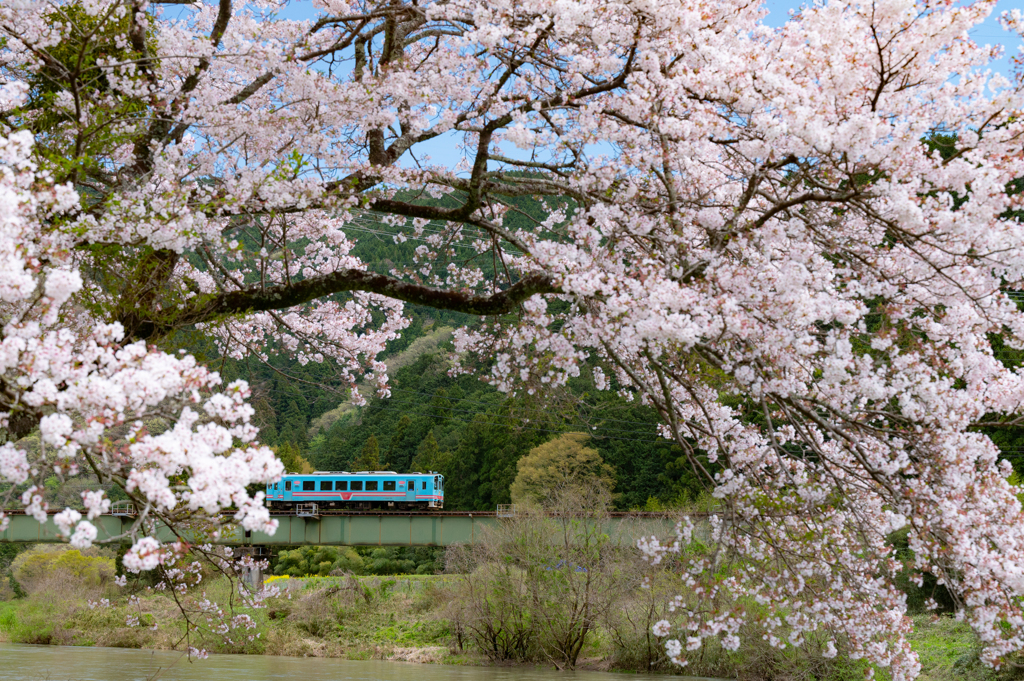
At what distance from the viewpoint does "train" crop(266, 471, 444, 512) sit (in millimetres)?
31578

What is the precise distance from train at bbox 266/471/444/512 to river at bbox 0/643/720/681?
34.2 ft

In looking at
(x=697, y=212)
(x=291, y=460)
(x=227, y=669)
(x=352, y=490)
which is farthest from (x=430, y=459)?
(x=697, y=212)

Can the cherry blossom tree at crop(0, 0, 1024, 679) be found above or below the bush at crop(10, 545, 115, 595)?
above

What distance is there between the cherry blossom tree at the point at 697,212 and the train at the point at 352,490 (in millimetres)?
26395

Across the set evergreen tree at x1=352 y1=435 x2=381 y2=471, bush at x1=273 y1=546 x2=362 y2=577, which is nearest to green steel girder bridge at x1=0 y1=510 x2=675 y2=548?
bush at x1=273 y1=546 x2=362 y2=577

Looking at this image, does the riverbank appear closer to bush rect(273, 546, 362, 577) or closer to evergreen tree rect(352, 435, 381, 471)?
bush rect(273, 546, 362, 577)

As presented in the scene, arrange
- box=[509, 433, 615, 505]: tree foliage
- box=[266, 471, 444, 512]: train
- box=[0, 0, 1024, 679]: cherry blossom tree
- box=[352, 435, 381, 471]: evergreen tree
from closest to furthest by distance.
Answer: box=[0, 0, 1024, 679]: cherry blossom tree → box=[266, 471, 444, 512]: train → box=[509, 433, 615, 505]: tree foliage → box=[352, 435, 381, 471]: evergreen tree

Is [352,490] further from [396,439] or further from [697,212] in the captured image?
[697,212]

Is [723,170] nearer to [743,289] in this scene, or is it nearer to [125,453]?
[743,289]

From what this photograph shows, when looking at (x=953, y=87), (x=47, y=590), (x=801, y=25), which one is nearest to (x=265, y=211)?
(x=801, y=25)

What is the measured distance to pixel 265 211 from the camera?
5852mm

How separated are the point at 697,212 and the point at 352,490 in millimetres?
28691

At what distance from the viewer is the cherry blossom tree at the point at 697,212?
4312mm

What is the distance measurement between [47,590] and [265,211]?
2395 centimetres
